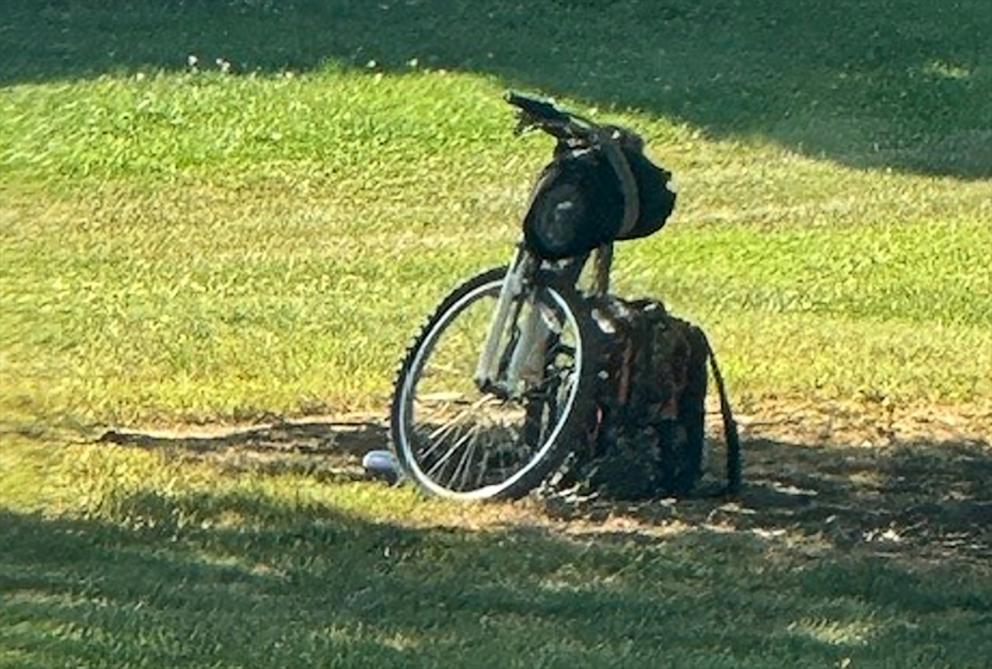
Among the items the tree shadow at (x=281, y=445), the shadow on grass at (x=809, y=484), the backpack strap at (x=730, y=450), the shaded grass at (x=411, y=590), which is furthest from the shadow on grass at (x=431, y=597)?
the tree shadow at (x=281, y=445)

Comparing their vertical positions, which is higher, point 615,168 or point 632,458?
point 615,168

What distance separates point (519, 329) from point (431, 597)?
5.02 ft

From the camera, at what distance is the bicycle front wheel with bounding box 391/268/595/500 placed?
7.63m

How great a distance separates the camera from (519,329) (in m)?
7.82

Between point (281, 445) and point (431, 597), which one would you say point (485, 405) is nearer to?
point (281, 445)

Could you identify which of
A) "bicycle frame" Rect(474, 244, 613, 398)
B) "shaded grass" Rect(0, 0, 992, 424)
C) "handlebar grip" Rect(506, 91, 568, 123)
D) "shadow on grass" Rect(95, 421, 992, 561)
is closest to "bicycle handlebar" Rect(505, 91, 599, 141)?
"handlebar grip" Rect(506, 91, 568, 123)

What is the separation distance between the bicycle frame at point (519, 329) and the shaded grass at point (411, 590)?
43 centimetres

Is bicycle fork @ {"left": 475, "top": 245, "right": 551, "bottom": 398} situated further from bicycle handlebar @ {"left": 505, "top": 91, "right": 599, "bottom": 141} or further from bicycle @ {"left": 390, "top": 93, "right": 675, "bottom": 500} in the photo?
bicycle handlebar @ {"left": 505, "top": 91, "right": 599, "bottom": 141}

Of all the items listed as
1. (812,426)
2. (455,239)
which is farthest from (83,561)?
(455,239)

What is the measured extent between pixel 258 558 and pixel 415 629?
0.84 meters

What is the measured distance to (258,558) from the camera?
6.87 m

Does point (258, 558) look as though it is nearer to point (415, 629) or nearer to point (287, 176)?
point (415, 629)

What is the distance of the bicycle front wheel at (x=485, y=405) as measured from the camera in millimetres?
7629

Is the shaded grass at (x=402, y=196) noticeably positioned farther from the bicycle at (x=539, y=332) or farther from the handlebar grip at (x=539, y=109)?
the handlebar grip at (x=539, y=109)
